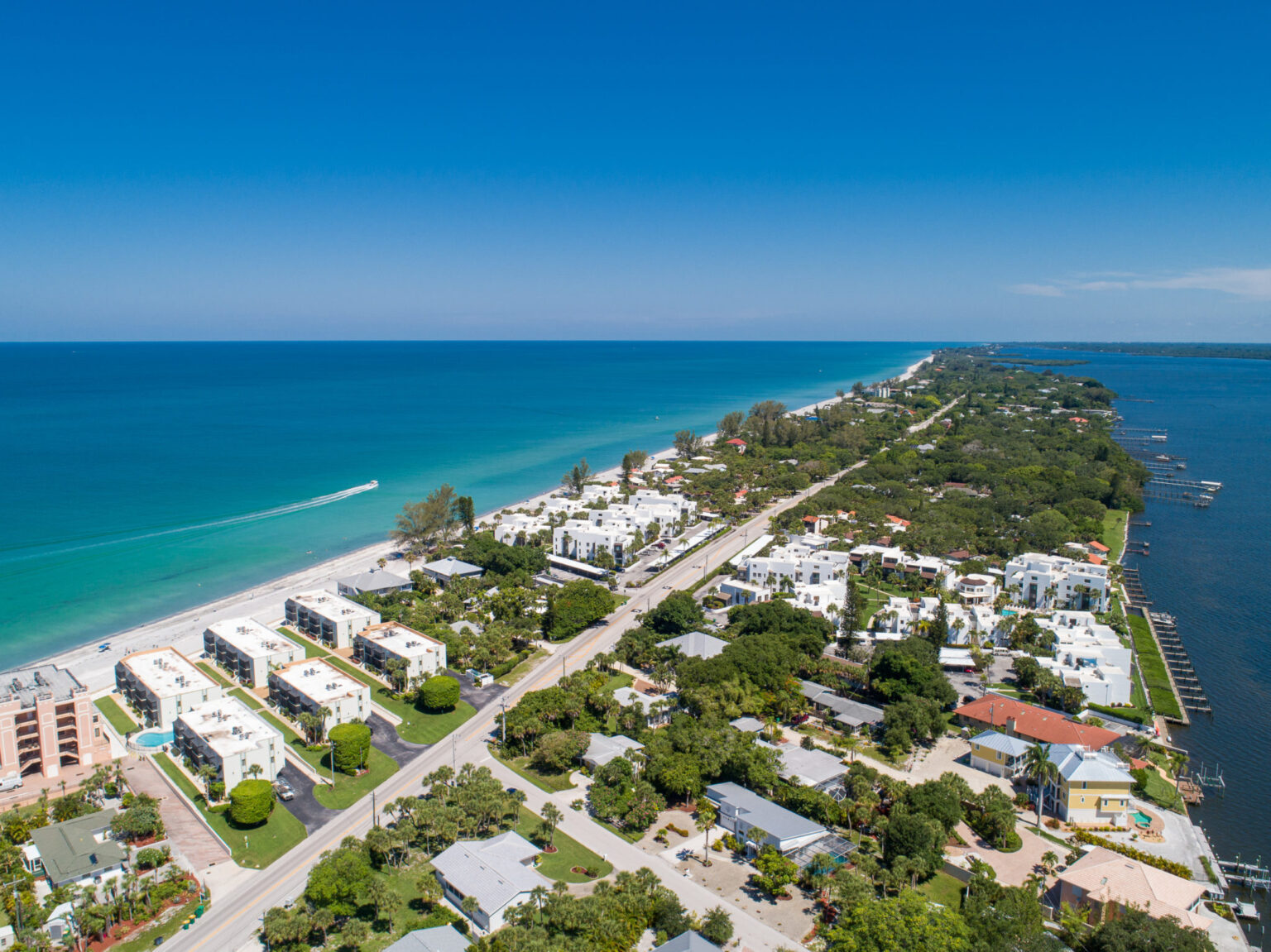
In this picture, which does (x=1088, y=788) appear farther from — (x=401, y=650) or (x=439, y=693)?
(x=401, y=650)

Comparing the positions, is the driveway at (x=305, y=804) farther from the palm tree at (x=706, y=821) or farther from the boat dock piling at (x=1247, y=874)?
the boat dock piling at (x=1247, y=874)

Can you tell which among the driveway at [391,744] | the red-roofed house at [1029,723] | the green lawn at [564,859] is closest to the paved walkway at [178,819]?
the driveway at [391,744]

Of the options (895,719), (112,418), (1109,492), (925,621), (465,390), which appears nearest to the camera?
(895,719)

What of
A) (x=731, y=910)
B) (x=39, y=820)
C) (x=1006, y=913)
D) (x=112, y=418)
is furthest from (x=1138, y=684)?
(x=112, y=418)

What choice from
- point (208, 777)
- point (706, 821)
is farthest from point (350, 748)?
point (706, 821)

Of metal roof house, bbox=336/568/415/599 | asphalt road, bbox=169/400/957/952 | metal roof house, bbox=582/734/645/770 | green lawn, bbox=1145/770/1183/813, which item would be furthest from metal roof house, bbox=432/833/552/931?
metal roof house, bbox=336/568/415/599

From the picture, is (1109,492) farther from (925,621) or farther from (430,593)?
(430,593)
